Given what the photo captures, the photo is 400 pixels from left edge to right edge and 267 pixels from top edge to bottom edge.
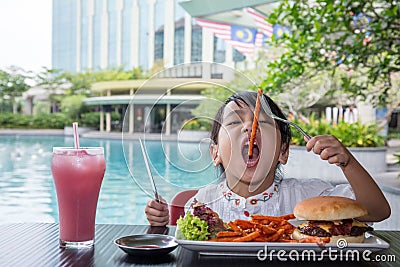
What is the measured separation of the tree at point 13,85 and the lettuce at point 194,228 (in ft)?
80.6

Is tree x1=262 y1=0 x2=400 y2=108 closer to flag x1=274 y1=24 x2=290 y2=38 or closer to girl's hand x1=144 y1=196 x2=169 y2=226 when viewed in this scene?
flag x1=274 y1=24 x2=290 y2=38

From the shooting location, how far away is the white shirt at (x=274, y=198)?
1.31 metres

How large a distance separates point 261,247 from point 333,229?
0.47 ft

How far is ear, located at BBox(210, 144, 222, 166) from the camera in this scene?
101 cm

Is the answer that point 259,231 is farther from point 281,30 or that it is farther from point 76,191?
point 281,30

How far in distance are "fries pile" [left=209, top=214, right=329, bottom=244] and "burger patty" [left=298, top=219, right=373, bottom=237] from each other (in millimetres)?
27

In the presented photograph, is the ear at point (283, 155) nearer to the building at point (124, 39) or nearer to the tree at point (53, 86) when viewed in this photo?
the building at point (124, 39)

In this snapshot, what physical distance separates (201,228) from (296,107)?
1331 centimetres

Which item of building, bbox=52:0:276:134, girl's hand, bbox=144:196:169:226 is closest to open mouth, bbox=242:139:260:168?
girl's hand, bbox=144:196:169:226

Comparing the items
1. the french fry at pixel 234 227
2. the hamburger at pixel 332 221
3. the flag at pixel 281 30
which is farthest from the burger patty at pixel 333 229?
the flag at pixel 281 30

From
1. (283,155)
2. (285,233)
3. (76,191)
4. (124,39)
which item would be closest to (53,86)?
(124,39)

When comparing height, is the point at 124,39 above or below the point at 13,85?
above

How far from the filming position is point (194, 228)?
0.91 meters

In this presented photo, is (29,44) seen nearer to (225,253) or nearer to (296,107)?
(296,107)
